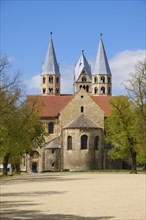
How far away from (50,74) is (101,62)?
14.4 meters

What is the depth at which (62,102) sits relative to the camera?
96750 millimetres

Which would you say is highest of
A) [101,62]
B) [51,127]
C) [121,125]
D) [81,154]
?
[101,62]

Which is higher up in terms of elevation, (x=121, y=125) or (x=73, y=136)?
(x=121, y=125)

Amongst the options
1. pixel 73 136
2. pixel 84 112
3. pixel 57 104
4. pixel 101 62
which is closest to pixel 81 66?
pixel 101 62

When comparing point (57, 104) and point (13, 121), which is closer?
point (13, 121)

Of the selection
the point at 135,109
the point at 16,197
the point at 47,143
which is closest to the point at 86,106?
the point at 47,143

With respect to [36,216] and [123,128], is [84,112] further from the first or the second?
[36,216]

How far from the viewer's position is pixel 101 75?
130 metres

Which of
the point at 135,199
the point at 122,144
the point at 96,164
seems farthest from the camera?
the point at 96,164

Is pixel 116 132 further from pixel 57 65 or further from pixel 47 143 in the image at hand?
pixel 57 65

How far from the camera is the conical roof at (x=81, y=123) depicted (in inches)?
3253

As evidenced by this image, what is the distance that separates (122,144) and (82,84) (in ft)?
220

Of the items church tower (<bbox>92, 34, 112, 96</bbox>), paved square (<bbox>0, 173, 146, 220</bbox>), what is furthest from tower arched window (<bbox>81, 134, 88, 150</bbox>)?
paved square (<bbox>0, 173, 146, 220</bbox>)

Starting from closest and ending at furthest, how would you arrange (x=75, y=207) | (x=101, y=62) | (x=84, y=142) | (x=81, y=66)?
(x=75, y=207)
(x=84, y=142)
(x=101, y=62)
(x=81, y=66)
